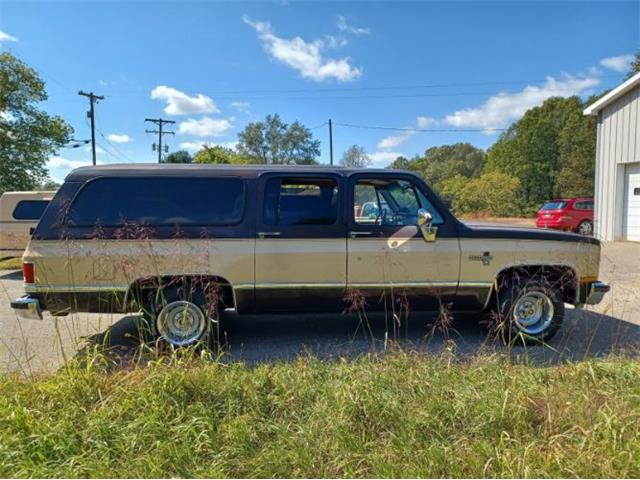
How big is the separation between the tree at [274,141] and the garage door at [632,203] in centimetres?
7040

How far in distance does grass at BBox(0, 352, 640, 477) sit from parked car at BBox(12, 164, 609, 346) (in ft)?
3.51

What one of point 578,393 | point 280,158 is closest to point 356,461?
point 578,393

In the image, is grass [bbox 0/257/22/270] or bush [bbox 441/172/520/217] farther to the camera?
bush [bbox 441/172/520/217]

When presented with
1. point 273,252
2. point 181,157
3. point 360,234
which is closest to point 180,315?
point 273,252

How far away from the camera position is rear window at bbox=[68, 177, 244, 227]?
414cm

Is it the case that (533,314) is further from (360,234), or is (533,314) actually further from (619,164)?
(619,164)

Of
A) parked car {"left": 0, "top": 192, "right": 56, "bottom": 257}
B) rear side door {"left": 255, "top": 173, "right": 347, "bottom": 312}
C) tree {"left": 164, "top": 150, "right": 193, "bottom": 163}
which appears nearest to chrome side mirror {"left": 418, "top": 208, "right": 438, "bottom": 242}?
rear side door {"left": 255, "top": 173, "right": 347, "bottom": 312}

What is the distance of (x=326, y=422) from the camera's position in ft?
8.68

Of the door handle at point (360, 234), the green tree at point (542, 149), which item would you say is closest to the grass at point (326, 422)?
the door handle at point (360, 234)

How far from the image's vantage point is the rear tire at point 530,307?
4477mm

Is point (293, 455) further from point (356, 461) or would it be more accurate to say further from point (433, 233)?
point (433, 233)

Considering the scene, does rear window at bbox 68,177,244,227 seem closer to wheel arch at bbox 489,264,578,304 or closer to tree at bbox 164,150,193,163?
wheel arch at bbox 489,264,578,304

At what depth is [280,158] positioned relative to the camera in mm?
80812

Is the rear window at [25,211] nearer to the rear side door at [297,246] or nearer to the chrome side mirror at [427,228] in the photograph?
the rear side door at [297,246]
